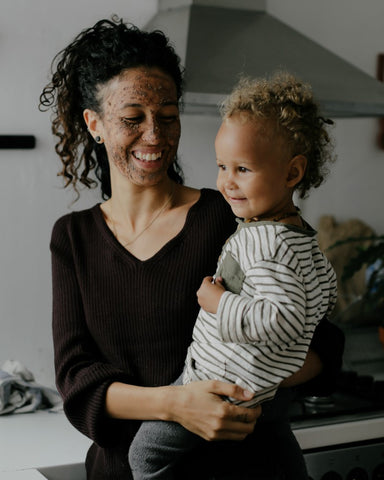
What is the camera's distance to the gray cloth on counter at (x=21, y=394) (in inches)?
68.6

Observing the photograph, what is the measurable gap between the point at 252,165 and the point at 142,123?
274 millimetres

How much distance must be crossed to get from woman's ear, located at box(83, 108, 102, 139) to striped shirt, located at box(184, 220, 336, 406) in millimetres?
378

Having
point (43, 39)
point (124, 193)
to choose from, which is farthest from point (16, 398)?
point (43, 39)

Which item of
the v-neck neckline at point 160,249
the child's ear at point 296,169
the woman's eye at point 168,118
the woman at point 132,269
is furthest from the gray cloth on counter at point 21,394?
the child's ear at point 296,169

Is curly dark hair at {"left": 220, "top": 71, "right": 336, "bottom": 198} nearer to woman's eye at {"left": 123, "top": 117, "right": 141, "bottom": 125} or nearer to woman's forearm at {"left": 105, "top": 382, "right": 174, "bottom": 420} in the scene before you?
woman's eye at {"left": 123, "top": 117, "right": 141, "bottom": 125}

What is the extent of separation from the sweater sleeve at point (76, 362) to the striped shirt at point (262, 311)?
0.56ft

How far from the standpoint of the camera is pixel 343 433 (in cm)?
172

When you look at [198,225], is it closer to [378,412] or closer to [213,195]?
[213,195]

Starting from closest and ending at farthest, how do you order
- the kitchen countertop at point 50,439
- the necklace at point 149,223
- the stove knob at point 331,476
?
the necklace at point 149,223 → the kitchen countertop at point 50,439 → the stove knob at point 331,476

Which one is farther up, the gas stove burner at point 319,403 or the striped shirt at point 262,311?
the striped shirt at point 262,311

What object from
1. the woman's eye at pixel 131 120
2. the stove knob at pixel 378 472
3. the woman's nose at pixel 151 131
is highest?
the woman's eye at pixel 131 120

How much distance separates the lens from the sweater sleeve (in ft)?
3.94

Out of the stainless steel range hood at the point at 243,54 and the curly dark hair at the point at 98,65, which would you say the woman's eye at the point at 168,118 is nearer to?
the curly dark hair at the point at 98,65

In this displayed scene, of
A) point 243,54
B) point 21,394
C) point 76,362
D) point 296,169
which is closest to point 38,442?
point 21,394
